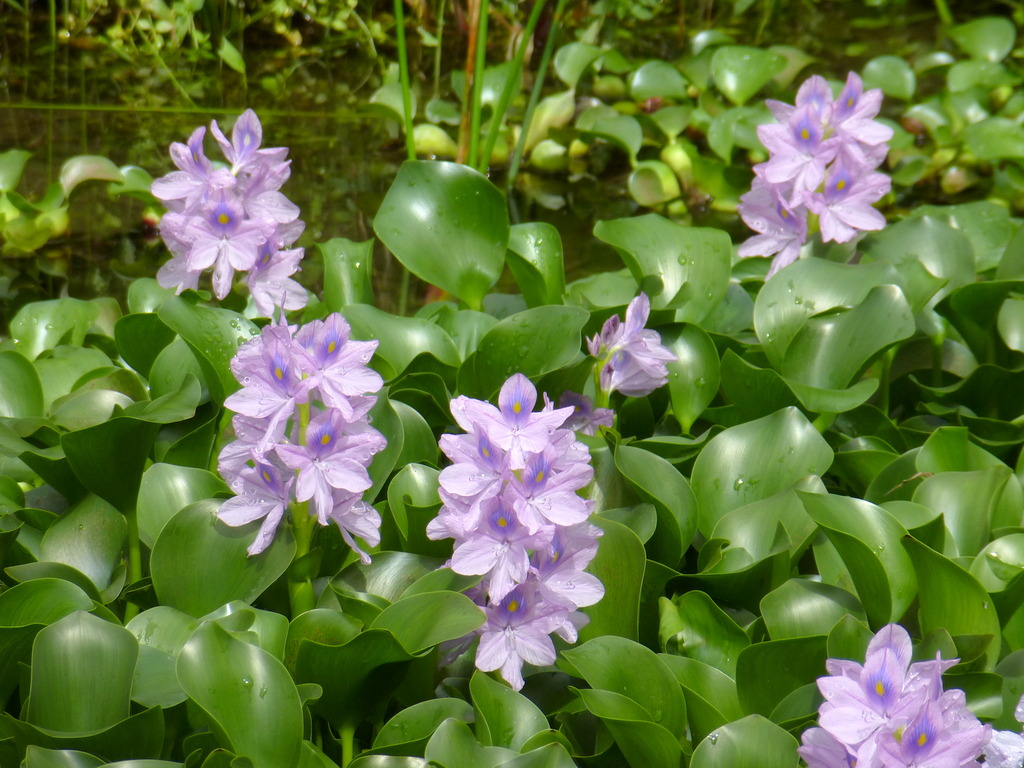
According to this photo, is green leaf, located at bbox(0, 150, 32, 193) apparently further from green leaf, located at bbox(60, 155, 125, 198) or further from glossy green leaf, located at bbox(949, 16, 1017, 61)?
glossy green leaf, located at bbox(949, 16, 1017, 61)

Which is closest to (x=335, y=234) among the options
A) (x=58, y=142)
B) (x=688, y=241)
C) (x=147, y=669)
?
(x=58, y=142)

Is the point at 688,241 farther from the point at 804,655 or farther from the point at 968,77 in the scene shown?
the point at 968,77

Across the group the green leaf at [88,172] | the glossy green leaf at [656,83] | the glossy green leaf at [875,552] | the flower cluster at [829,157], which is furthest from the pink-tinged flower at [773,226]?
the glossy green leaf at [656,83]

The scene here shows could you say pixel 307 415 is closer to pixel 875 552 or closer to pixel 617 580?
pixel 617 580

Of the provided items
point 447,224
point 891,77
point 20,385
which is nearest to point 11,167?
point 20,385

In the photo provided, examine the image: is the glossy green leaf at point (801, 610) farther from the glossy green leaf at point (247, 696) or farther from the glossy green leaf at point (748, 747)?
the glossy green leaf at point (247, 696)

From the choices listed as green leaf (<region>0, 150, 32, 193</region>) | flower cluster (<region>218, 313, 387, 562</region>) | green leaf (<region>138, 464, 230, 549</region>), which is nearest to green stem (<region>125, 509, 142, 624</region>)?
green leaf (<region>138, 464, 230, 549</region>)
